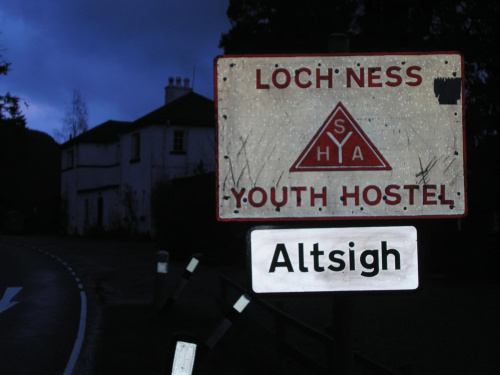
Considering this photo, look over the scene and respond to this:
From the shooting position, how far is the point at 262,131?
2020 mm

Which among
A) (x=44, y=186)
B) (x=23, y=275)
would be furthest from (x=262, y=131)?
(x=44, y=186)

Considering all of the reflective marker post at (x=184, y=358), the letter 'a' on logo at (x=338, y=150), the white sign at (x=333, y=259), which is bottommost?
the reflective marker post at (x=184, y=358)

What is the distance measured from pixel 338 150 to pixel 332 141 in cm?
4

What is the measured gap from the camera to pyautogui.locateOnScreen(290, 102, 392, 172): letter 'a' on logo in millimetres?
2020

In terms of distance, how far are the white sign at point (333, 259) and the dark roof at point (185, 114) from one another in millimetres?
32907

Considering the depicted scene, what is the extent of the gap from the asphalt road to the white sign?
5624 mm

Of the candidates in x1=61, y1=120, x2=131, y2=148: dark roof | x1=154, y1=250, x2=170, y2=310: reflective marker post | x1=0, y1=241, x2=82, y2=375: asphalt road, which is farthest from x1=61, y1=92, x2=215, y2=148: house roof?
x1=154, y1=250, x2=170, y2=310: reflective marker post

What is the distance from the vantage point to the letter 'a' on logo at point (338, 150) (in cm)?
202

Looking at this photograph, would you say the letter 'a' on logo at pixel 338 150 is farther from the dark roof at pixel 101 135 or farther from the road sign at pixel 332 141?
the dark roof at pixel 101 135

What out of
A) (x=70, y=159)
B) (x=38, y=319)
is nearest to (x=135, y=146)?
(x=70, y=159)

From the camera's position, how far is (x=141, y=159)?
3553 cm

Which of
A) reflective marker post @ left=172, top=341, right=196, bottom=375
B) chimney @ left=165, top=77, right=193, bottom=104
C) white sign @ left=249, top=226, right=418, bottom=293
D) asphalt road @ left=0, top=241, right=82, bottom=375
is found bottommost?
asphalt road @ left=0, top=241, right=82, bottom=375

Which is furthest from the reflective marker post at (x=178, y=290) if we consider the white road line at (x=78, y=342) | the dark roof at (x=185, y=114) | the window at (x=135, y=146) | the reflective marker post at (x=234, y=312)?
the window at (x=135, y=146)

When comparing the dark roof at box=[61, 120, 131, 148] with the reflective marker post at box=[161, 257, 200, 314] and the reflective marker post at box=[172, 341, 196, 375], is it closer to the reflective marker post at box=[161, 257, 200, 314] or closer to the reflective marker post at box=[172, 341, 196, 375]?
the reflective marker post at box=[161, 257, 200, 314]
